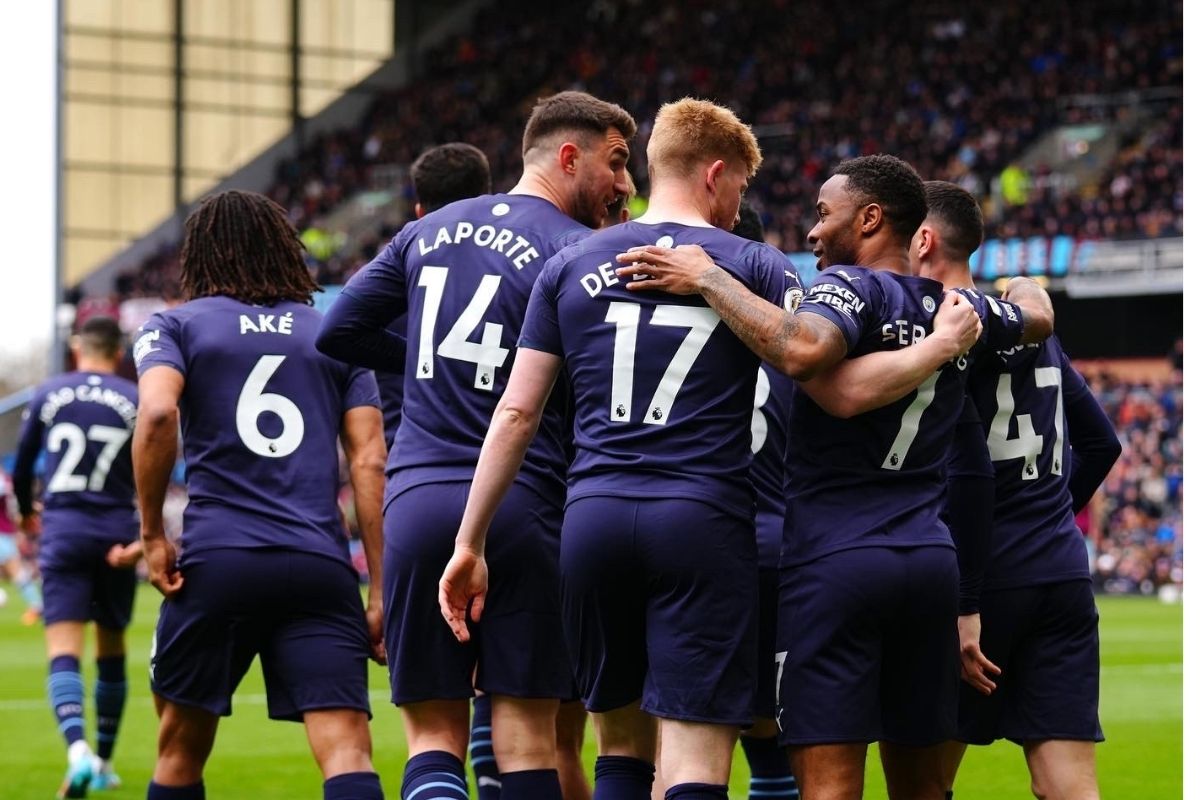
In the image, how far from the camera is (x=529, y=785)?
4.58 m

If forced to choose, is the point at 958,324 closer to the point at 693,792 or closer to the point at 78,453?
the point at 693,792

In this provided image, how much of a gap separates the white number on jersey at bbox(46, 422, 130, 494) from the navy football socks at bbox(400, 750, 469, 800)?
4547 millimetres

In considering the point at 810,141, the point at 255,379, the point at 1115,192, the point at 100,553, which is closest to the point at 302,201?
the point at 810,141

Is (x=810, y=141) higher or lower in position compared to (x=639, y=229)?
higher

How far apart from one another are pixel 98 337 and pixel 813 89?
93.6ft

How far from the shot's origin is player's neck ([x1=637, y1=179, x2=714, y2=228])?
4473mm

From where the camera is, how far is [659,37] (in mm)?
40250

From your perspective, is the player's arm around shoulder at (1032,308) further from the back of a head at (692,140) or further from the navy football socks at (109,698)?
the navy football socks at (109,698)

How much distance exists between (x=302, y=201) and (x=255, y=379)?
1508 inches

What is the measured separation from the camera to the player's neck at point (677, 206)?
4.47 metres

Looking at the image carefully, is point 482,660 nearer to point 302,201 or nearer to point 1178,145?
point 1178,145

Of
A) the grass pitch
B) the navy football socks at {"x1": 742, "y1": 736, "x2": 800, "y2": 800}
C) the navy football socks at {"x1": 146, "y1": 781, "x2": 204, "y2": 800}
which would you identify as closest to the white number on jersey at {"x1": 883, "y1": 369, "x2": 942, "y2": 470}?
the navy football socks at {"x1": 742, "y1": 736, "x2": 800, "y2": 800}

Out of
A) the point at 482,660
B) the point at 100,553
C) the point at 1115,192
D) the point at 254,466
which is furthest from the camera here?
the point at 1115,192

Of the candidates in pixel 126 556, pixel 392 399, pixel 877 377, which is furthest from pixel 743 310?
pixel 126 556
